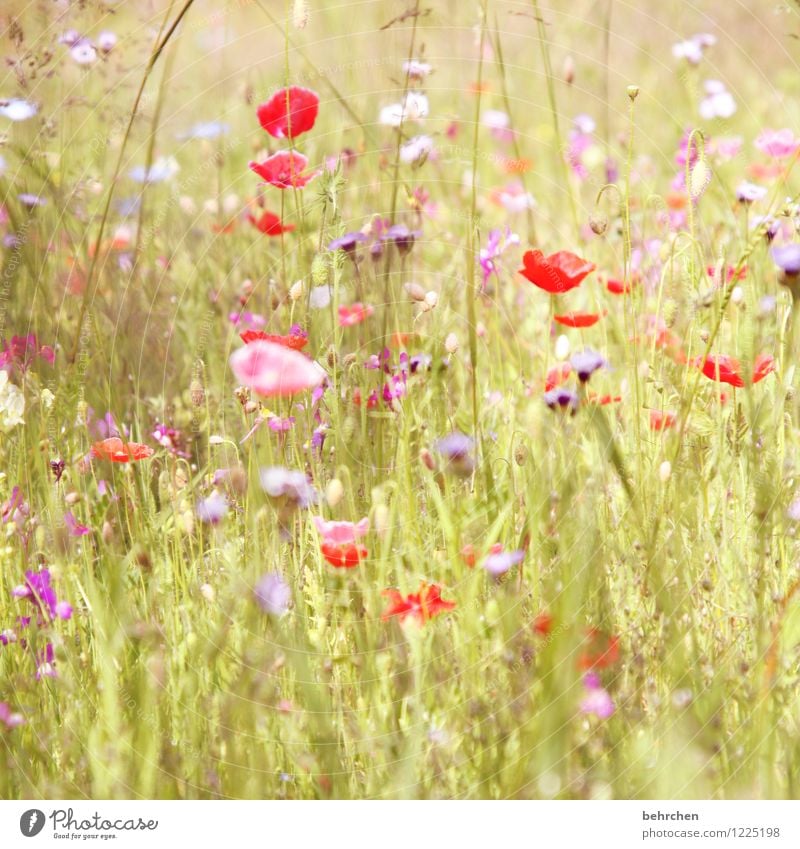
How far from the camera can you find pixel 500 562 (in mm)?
1170

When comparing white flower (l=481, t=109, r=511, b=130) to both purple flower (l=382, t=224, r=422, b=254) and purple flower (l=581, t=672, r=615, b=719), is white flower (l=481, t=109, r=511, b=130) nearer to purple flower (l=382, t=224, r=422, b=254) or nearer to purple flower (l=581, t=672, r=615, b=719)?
purple flower (l=382, t=224, r=422, b=254)

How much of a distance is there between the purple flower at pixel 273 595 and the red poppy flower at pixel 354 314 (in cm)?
44

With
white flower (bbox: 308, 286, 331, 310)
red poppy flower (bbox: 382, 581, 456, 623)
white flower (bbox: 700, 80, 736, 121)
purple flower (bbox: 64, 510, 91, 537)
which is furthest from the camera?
white flower (bbox: 700, 80, 736, 121)

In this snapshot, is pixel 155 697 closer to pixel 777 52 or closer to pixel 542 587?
pixel 542 587

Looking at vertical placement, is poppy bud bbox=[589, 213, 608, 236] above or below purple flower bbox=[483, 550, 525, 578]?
above

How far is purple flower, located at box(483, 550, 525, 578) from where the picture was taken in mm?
1170

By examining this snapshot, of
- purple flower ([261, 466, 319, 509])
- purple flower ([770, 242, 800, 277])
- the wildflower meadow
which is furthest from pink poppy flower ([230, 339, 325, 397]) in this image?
purple flower ([770, 242, 800, 277])

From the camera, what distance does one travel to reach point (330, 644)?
117cm

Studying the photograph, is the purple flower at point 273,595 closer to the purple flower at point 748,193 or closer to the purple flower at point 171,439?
the purple flower at point 171,439

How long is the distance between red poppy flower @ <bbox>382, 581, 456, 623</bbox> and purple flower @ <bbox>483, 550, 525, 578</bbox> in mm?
98

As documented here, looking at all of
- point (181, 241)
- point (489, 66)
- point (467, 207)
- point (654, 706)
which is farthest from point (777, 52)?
point (654, 706)

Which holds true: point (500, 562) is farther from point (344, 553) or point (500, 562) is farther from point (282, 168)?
point (282, 168)

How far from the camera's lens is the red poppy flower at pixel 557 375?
1397 millimetres

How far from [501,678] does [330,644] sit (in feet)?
0.62
